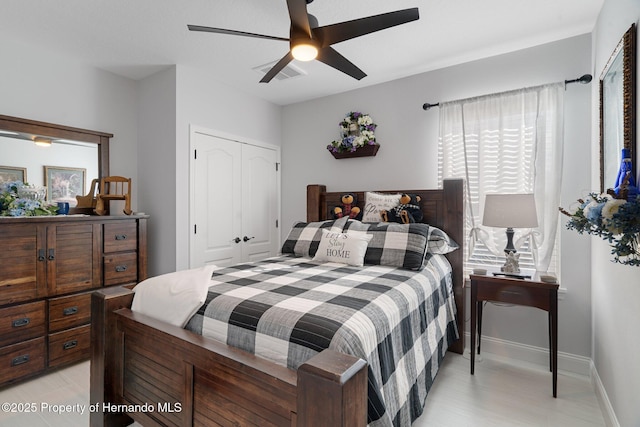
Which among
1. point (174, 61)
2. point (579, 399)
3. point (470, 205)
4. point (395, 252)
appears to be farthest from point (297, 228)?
point (579, 399)

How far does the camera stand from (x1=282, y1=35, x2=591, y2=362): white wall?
253 centimetres

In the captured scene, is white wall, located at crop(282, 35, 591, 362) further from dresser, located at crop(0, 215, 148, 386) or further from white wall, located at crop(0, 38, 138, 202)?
dresser, located at crop(0, 215, 148, 386)

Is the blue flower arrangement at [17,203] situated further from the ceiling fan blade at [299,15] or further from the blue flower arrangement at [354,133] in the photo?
the blue flower arrangement at [354,133]

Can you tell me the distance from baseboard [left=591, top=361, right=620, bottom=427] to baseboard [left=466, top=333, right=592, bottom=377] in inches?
4.7

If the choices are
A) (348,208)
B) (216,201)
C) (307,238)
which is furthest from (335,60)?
(216,201)

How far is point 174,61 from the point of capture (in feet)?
9.82

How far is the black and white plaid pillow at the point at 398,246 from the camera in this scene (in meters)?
2.35

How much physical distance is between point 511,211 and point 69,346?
3.59 meters

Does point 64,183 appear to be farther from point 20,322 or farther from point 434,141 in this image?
point 434,141

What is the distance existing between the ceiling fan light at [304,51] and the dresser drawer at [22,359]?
9.10ft

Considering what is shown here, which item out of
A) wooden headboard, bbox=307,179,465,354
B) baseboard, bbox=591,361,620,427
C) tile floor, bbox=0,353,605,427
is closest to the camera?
baseboard, bbox=591,361,620,427

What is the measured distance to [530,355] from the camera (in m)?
2.66

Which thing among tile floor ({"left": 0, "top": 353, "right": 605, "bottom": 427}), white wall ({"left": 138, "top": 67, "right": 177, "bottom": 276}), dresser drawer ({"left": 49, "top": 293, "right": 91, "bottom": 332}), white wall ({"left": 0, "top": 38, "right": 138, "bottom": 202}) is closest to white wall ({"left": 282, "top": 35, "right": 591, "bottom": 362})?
tile floor ({"left": 0, "top": 353, "right": 605, "bottom": 427})

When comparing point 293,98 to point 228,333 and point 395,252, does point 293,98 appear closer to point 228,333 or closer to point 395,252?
point 395,252
